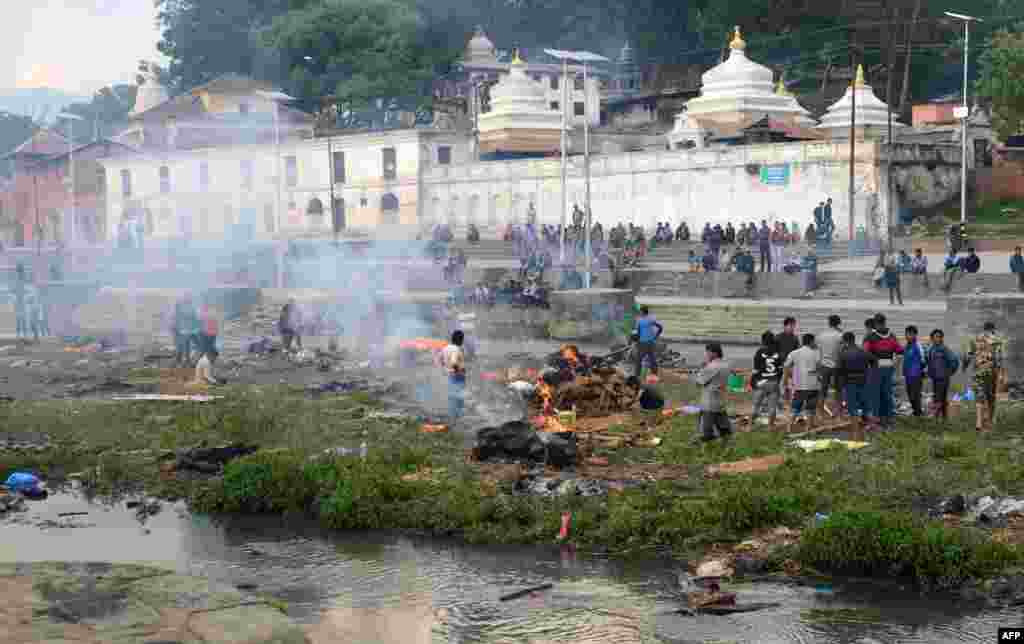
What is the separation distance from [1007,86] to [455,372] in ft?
100

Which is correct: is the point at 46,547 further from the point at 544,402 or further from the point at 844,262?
the point at 844,262

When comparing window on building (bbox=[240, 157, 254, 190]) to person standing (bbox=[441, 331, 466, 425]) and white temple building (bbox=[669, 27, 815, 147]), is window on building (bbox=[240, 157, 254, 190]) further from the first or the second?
person standing (bbox=[441, 331, 466, 425])

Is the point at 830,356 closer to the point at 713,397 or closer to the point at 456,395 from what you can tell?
the point at 713,397

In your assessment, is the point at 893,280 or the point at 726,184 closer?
the point at 893,280

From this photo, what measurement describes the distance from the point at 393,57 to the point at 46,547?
52.8m

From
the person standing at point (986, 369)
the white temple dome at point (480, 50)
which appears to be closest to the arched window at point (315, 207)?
the white temple dome at point (480, 50)

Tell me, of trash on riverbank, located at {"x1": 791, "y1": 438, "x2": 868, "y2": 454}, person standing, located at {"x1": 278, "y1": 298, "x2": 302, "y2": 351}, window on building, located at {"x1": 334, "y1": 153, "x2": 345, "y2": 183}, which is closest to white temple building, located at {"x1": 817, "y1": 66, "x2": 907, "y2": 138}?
window on building, located at {"x1": 334, "y1": 153, "x2": 345, "y2": 183}

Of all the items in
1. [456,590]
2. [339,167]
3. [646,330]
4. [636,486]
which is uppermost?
[339,167]

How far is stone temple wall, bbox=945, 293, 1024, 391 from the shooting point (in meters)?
19.9

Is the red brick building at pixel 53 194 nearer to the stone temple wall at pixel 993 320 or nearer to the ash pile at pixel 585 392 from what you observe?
the ash pile at pixel 585 392

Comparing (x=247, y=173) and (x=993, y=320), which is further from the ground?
(x=247, y=173)

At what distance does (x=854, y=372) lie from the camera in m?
15.3

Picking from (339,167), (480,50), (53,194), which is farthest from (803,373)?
(480,50)

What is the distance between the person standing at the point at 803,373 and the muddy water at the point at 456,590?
4591 millimetres
